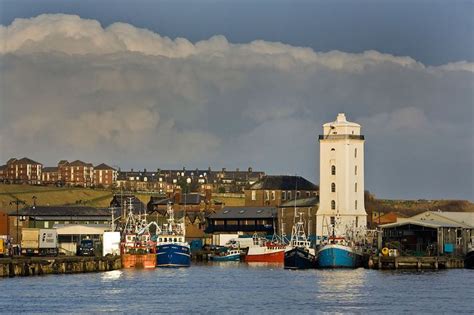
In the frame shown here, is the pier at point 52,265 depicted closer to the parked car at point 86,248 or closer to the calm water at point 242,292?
the calm water at point 242,292

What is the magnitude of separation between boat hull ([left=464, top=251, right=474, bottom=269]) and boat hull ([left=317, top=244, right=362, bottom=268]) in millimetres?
11647

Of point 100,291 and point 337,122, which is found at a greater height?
point 337,122

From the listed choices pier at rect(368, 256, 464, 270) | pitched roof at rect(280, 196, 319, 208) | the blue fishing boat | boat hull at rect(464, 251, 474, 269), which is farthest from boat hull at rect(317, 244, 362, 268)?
pitched roof at rect(280, 196, 319, 208)

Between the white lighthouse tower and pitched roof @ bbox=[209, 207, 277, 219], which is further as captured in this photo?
pitched roof @ bbox=[209, 207, 277, 219]

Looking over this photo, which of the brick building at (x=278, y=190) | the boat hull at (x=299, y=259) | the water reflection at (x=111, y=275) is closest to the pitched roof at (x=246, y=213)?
the brick building at (x=278, y=190)

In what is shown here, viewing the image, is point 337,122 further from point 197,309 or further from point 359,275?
point 197,309

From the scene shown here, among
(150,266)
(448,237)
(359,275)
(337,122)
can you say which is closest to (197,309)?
(359,275)

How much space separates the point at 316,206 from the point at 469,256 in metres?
40.5

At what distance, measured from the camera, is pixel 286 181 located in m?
188

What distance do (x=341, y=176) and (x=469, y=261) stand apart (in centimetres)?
2930

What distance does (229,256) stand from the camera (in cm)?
14338

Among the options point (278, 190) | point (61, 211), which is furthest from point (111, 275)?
point (278, 190)

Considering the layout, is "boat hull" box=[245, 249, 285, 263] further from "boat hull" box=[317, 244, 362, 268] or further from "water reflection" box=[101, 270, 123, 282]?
"water reflection" box=[101, 270, 123, 282]

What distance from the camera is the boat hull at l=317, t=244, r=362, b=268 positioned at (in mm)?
112938
